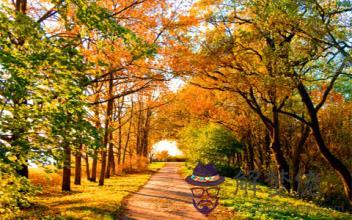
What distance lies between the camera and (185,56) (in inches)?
603

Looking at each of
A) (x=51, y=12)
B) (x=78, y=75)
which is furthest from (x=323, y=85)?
(x=78, y=75)

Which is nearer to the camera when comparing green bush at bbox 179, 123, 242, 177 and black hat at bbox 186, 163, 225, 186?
black hat at bbox 186, 163, 225, 186

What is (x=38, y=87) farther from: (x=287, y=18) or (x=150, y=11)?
(x=287, y=18)

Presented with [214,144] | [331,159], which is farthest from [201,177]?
[214,144]

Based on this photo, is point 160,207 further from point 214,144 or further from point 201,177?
point 214,144

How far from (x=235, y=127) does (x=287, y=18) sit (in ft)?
64.5

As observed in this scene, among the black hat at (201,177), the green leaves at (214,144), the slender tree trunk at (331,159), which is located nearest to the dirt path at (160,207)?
the black hat at (201,177)

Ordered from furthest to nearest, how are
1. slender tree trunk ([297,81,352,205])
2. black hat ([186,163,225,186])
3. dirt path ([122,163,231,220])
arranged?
slender tree trunk ([297,81,352,205]) → black hat ([186,163,225,186]) → dirt path ([122,163,231,220])

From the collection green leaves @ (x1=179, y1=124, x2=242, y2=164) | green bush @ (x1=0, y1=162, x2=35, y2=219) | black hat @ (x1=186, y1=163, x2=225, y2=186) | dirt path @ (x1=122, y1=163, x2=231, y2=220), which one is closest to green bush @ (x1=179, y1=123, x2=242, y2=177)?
green leaves @ (x1=179, y1=124, x2=242, y2=164)

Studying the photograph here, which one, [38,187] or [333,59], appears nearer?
[38,187]

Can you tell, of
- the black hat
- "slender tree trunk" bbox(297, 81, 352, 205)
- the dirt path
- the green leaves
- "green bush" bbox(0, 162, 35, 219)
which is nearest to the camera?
"green bush" bbox(0, 162, 35, 219)

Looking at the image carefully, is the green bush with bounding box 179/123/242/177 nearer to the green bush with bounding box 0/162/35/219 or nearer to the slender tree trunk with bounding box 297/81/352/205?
the slender tree trunk with bounding box 297/81/352/205

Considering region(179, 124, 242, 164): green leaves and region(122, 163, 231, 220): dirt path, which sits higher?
region(179, 124, 242, 164): green leaves

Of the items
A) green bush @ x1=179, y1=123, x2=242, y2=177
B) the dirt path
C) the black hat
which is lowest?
the dirt path
